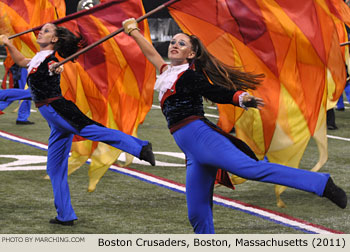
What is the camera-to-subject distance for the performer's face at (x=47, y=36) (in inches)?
268

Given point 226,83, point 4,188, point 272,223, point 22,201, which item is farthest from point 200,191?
point 4,188

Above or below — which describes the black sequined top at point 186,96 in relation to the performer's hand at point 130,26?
below

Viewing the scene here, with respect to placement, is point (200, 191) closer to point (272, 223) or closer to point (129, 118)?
point (272, 223)

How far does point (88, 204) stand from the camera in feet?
25.0

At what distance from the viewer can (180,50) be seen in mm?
5457

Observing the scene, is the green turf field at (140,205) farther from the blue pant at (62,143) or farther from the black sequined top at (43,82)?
the black sequined top at (43,82)

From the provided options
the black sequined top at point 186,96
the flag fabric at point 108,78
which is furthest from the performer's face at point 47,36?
the black sequined top at point 186,96

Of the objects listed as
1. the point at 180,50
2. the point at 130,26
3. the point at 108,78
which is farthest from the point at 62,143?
the point at 108,78

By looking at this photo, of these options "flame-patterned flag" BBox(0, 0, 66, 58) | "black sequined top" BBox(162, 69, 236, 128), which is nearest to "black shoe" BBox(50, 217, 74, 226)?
"black sequined top" BBox(162, 69, 236, 128)

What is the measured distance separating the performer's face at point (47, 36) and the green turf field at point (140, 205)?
1470mm

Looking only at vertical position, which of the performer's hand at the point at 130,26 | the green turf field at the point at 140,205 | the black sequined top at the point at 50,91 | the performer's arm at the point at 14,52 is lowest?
the green turf field at the point at 140,205

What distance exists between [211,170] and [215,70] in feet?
2.29

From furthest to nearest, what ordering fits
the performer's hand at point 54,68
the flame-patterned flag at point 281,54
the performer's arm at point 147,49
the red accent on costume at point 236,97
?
1. the flame-patterned flag at point 281,54
2. the performer's hand at point 54,68
3. the performer's arm at point 147,49
4. the red accent on costume at point 236,97

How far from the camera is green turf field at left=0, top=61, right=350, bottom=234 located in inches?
263
